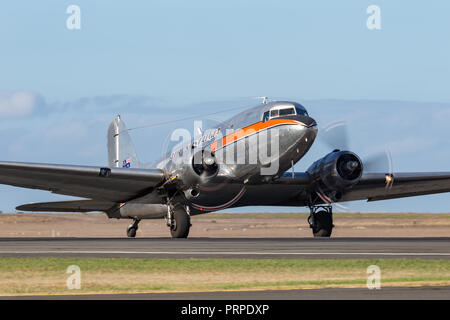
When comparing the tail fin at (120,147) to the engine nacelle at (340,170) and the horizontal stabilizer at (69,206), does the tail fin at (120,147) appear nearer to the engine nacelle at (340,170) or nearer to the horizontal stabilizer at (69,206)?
the horizontal stabilizer at (69,206)

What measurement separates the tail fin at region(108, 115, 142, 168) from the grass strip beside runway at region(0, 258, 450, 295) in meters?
28.1

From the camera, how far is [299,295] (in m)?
→ 13.1

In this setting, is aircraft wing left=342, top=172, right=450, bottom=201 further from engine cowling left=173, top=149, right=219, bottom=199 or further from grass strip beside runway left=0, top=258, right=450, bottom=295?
grass strip beside runway left=0, top=258, right=450, bottom=295

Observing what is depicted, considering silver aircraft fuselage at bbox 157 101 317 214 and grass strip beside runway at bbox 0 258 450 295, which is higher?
silver aircraft fuselage at bbox 157 101 317 214

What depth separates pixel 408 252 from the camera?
23.3m

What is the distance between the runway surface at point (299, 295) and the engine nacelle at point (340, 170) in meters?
22.2

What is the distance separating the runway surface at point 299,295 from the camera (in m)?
12.7

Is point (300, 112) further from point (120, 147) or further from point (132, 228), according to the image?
point (120, 147)

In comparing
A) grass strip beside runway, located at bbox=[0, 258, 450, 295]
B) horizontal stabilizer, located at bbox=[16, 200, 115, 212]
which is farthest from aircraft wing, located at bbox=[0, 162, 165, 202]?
grass strip beside runway, located at bbox=[0, 258, 450, 295]

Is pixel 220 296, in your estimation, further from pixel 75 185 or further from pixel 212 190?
pixel 75 185

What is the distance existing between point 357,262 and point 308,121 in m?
13.9

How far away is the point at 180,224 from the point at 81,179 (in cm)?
499

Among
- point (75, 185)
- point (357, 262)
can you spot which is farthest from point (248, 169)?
point (357, 262)

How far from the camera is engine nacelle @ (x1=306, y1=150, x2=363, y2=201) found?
1420 inches
